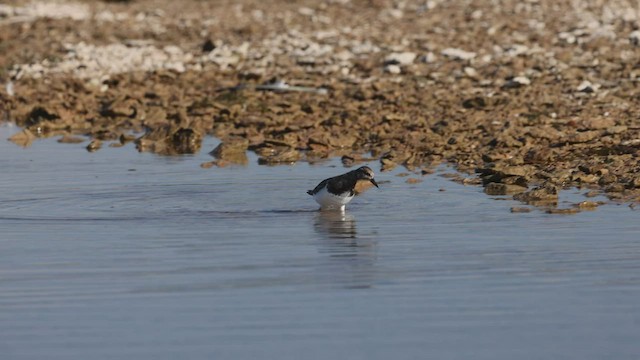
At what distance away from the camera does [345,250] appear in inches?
431

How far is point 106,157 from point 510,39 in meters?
9.49

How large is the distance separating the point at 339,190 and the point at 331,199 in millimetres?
122

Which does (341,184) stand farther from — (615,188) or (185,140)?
(185,140)

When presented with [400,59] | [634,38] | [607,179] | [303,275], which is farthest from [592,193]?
[634,38]

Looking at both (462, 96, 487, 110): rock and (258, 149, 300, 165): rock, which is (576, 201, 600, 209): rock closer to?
(258, 149, 300, 165): rock

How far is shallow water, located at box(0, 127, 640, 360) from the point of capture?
780cm

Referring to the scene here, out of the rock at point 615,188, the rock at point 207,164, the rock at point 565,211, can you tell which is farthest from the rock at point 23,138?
the rock at point 565,211

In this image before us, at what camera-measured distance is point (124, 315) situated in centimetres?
849

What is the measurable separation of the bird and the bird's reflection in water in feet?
0.29

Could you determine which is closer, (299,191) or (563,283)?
(563,283)

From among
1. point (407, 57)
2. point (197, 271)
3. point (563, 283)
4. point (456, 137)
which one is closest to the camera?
point (563, 283)

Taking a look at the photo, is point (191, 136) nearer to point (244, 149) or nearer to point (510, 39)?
point (244, 149)

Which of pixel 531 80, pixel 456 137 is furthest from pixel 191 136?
pixel 531 80

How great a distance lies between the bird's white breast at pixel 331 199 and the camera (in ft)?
42.3
